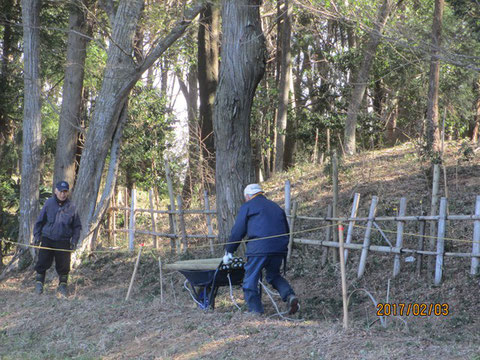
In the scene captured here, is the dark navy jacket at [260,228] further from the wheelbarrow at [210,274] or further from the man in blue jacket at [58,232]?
the man in blue jacket at [58,232]

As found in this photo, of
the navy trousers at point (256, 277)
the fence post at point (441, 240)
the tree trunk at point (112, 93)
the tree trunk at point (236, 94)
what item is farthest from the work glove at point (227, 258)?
the tree trunk at point (112, 93)

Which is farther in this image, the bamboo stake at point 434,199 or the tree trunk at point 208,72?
the tree trunk at point 208,72

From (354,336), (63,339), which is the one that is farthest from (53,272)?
(354,336)

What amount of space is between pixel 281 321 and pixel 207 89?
12361 millimetres

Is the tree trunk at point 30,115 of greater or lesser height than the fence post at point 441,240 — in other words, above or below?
above

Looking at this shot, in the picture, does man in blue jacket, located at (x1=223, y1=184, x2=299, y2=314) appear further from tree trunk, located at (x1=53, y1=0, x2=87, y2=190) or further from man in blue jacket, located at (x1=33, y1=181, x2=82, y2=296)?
tree trunk, located at (x1=53, y1=0, x2=87, y2=190)

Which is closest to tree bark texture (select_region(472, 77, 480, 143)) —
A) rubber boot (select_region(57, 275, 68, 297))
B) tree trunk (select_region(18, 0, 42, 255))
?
tree trunk (select_region(18, 0, 42, 255))

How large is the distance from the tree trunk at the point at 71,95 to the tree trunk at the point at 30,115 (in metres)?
0.93

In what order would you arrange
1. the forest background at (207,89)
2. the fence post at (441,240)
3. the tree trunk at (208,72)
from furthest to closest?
1. the tree trunk at (208,72)
2. the forest background at (207,89)
3. the fence post at (441,240)

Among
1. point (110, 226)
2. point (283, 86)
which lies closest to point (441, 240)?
point (110, 226)

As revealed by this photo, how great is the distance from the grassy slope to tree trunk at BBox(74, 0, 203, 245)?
1.83 m

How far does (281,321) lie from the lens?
281 inches

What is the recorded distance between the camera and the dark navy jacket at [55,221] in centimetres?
1049

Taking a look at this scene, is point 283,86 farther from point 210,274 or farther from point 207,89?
point 210,274
